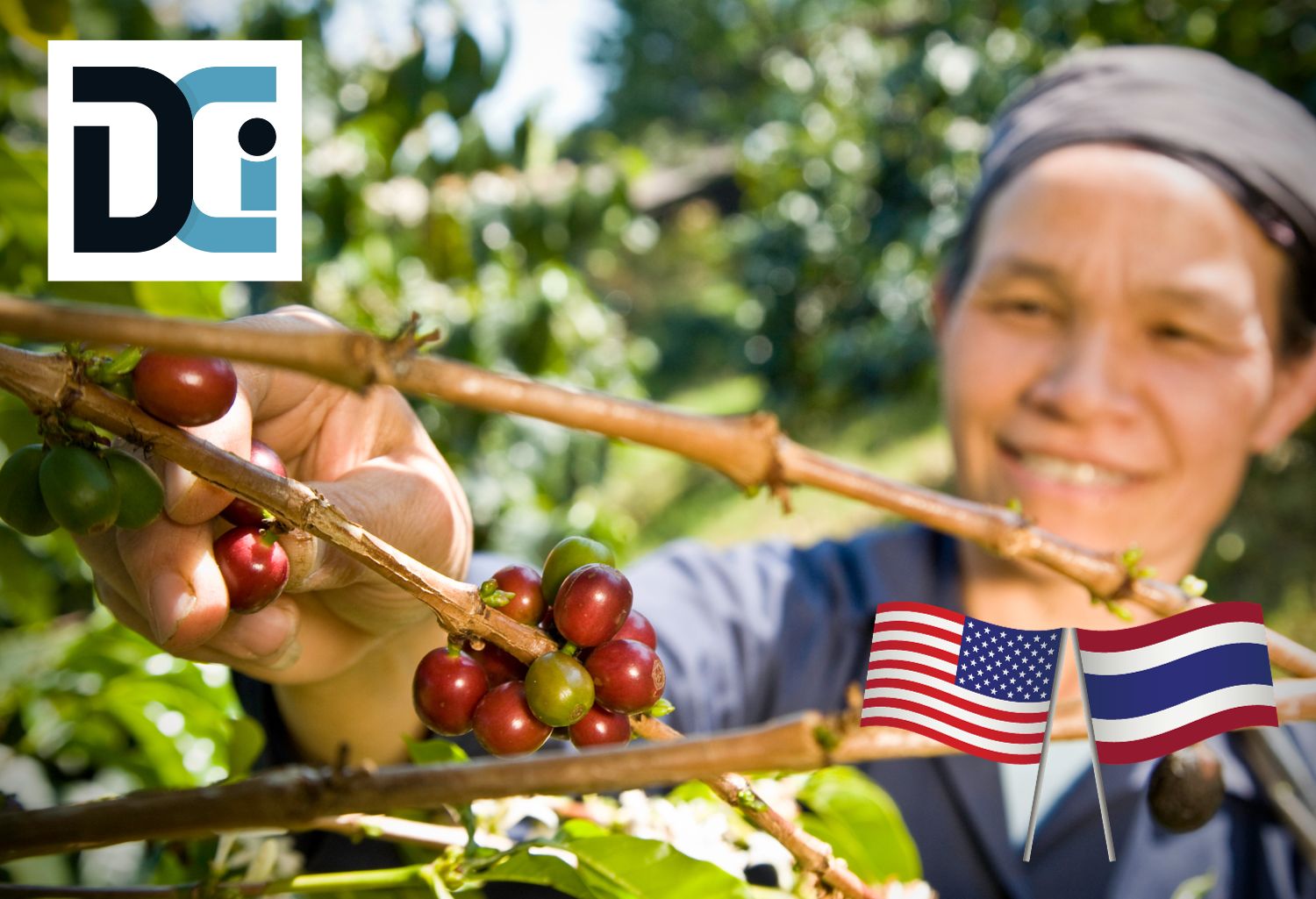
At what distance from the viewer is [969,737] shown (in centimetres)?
41

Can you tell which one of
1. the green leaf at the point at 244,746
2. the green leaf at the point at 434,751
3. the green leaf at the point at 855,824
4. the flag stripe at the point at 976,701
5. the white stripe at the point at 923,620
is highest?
the white stripe at the point at 923,620

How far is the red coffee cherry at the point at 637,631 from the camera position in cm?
43

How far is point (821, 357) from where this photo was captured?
→ 16.3ft

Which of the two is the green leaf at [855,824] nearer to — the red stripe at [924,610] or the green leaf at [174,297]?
the red stripe at [924,610]

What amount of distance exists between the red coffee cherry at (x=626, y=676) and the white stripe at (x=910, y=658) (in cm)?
10

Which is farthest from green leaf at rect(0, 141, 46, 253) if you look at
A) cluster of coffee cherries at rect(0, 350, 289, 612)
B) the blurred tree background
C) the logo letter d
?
cluster of coffee cherries at rect(0, 350, 289, 612)

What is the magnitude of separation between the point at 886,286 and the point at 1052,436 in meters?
3.14

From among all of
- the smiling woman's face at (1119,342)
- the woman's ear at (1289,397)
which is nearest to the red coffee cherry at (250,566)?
the smiling woman's face at (1119,342)

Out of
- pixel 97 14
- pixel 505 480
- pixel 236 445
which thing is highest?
pixel 97 14

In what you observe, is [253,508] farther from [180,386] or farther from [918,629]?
[918,629]

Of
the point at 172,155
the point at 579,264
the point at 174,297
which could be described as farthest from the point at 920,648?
the point at 579,264

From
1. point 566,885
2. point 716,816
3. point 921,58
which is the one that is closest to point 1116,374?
point 716,816

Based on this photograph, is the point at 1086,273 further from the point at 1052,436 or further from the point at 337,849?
the point at 337,849

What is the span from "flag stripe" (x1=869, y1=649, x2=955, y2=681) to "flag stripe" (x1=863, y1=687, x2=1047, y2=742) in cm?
1
